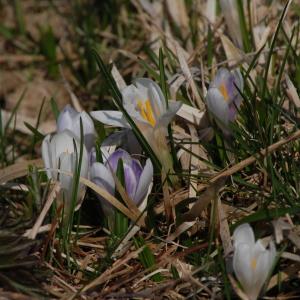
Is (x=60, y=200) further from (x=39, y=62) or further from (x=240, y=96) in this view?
(x=39, y=62)

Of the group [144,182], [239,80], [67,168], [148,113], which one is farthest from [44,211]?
[239,80]

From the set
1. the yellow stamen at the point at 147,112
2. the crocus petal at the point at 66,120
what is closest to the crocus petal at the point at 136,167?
the yellow stamen at the point at 147,112

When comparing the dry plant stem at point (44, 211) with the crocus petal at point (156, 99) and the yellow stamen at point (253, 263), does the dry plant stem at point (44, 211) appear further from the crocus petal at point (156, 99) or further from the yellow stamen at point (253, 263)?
the yellow stamen at point (253, 263)

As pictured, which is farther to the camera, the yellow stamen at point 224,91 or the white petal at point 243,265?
the yellow stamen at point 224,91

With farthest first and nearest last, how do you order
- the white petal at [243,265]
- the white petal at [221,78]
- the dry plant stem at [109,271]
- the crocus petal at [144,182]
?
1. the white petal at [221,78]
2. the crocus petal at [144,182]
3. the dry plant stem at [109,271]
4. the white petal at [243,265]

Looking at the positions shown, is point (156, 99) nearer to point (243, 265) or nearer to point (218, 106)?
point (218, 106)

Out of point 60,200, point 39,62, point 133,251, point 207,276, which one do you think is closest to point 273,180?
point 207,276
